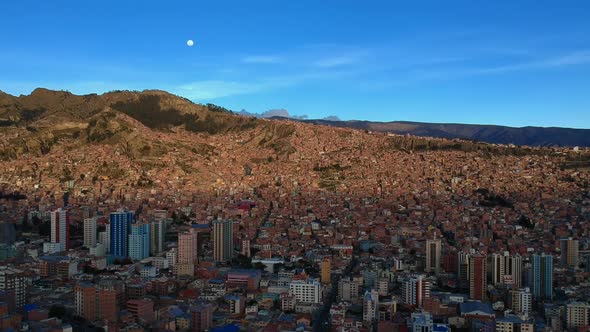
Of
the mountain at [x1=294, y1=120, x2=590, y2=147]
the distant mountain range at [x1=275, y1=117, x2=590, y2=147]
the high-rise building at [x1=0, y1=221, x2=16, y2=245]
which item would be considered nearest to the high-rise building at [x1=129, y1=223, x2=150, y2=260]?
the high-rise building at [x1=0, y1=221, x2=16, y2=245]

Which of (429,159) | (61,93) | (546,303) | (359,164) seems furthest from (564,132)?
(546,303)

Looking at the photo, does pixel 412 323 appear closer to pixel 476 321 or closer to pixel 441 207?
pixel 476 321

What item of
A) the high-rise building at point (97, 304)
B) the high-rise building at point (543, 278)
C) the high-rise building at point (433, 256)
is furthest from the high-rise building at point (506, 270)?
the high-rise building at point (97, 304)

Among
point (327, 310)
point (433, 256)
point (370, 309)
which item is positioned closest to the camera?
point (370, 309)

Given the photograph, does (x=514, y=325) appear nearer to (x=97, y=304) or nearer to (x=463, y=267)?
(x=463, y=267)

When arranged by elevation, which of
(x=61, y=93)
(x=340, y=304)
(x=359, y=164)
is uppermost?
(x=61, y=93)

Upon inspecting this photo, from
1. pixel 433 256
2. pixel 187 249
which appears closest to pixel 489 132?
pixel 433 256
